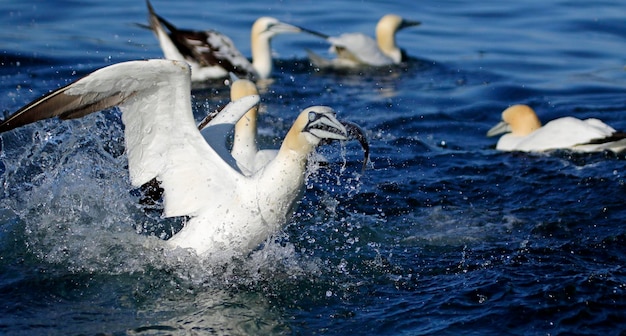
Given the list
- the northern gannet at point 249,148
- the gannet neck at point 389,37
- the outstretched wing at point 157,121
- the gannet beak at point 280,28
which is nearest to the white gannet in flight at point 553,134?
the northern gannet at point 249,148

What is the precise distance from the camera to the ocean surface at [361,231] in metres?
6.00

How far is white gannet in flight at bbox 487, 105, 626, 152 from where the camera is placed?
31.3 ft

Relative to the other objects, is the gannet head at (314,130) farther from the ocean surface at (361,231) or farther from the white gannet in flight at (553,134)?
the white gannet in flight at (553,134)

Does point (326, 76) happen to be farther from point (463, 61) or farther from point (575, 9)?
point (575, 9)

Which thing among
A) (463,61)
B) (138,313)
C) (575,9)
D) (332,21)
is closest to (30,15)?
(332,21)

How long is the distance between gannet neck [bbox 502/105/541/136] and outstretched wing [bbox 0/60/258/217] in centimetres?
483

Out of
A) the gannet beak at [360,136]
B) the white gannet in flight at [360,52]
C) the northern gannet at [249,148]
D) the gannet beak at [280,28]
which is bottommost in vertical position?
the northern gannet at [249,148]

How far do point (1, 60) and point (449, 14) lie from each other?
8.23 meters

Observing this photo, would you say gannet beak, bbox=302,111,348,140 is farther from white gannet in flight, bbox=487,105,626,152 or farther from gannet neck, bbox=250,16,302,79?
gannet neck, bbox=250,16,302,79

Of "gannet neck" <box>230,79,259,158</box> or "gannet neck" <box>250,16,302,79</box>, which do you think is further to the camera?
"gannet neck" <box>250,16,302,79</box>

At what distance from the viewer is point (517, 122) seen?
34.8 feet

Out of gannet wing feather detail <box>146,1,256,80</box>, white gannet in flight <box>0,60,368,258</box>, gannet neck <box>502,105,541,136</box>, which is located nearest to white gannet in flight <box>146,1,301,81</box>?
gannet wing feather detail <box>146,1,256,80</box>

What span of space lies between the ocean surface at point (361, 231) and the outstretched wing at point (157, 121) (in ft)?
1.60

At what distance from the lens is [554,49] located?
1515 cm
